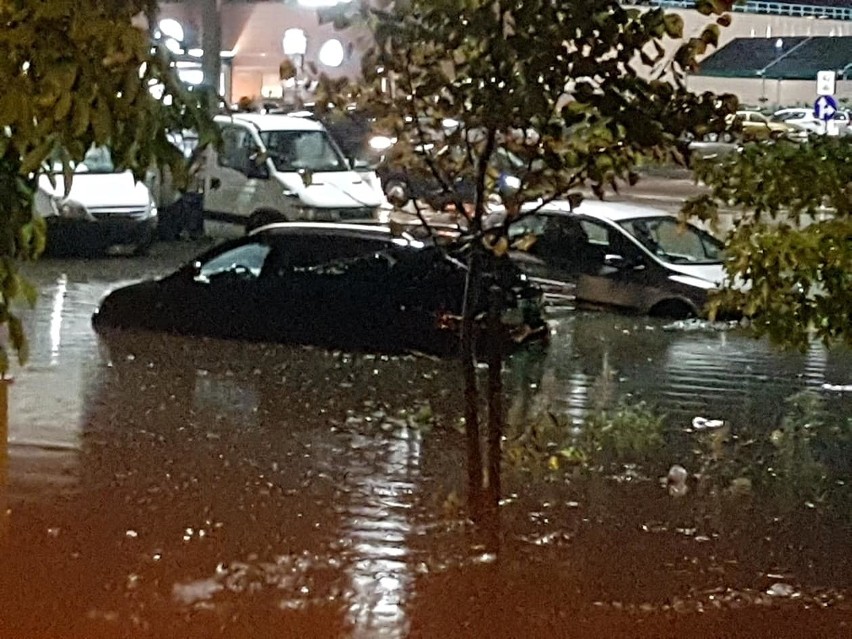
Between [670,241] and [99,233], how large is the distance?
343 inches

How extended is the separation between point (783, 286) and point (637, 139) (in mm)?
1505

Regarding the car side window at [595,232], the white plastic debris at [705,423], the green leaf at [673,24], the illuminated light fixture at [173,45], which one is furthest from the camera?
the car side window at [595,232]

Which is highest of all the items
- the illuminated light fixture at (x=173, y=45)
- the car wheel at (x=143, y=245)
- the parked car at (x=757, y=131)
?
the illuminated light fixture at (x=173, y=45)

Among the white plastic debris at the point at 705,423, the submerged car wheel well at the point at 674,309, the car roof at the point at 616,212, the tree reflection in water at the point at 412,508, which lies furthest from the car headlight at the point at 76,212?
the white plastic debris at the point at 705,423

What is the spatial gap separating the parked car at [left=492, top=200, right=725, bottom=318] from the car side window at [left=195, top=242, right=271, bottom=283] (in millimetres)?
2970

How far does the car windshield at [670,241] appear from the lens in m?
16.5

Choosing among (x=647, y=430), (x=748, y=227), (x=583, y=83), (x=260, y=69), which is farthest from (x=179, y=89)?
(x=260, y=69)

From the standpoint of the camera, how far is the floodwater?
684cm

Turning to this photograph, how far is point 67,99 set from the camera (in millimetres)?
3582

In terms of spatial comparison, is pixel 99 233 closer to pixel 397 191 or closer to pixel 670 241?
pixel 670 241

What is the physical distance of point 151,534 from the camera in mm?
7926

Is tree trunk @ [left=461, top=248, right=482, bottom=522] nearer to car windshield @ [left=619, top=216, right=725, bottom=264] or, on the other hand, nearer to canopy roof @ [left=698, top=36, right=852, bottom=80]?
car windshield @ [left=619, top=216, right=725, bottom=264]

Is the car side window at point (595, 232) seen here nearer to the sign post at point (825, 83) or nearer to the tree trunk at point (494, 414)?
the tree trunk at point (494, 414)

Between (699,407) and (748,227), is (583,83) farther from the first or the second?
(699,407)
